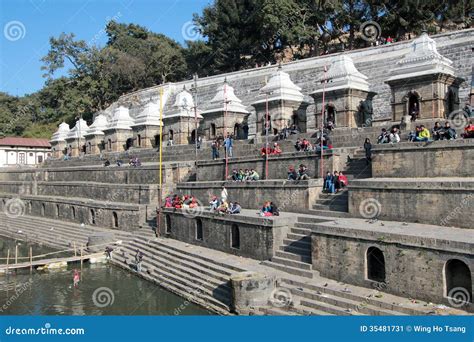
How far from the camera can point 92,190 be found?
90.0 feet

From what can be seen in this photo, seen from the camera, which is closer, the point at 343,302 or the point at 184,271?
the point at 343,302

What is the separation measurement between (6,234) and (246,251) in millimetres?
19273

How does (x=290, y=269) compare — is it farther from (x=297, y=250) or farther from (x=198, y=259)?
(x=198, y=259)

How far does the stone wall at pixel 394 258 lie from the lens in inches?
370

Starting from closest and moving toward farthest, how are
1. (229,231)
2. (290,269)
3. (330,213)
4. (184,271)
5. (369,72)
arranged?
(290,269) < (330,213) < (184,271) < (229,231) < (369,72)

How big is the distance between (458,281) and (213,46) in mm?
41293

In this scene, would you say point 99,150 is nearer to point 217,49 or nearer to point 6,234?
point 6,234

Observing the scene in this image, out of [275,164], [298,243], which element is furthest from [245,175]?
[298,243]

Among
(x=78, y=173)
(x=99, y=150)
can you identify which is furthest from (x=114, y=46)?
(x=78, y=173)

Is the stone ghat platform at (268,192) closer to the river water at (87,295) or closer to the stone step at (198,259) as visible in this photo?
the stone step at (198,259)

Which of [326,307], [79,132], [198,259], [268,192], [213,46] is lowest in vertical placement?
[326,307]

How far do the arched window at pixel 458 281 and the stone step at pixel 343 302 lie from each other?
1.24 metres

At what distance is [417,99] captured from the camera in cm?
1897

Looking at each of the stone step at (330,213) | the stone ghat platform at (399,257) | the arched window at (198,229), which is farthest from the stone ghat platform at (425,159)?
the arched window at (198,229)
